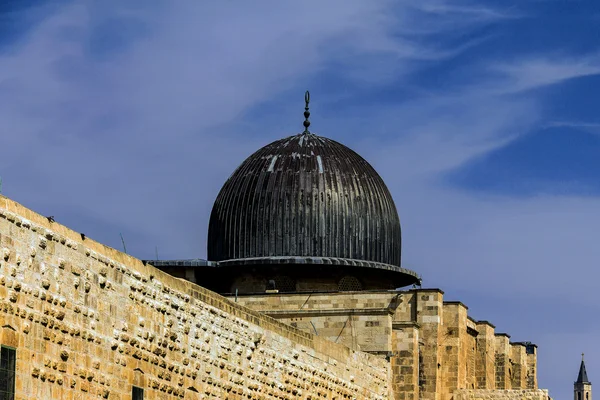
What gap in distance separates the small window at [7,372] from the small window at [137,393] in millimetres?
3179

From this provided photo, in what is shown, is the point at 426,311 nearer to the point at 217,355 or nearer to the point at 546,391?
the point at 546,391

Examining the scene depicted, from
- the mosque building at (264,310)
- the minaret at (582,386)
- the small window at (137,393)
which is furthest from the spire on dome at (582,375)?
the small window at (137,393)

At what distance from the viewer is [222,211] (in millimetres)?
37406

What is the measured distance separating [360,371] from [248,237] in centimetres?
740

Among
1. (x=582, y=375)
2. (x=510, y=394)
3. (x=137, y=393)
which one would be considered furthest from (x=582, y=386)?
(x=137, y=393)

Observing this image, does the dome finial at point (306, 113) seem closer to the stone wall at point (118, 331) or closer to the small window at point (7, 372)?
the stone wall at point (118, 331)

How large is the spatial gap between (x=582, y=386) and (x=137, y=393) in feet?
509

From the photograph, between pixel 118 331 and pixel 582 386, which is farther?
pixel 582 386

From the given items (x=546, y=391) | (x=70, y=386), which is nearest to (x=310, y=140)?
(x=546, y=391)

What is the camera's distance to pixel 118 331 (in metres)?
19.6

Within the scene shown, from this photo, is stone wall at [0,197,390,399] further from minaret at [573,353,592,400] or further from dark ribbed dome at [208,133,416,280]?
minaret at [573,353,592,400]

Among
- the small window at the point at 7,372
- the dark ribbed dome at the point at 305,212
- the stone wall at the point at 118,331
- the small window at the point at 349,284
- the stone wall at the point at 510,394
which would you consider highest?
the dark ribbed dome at the point at 305,212

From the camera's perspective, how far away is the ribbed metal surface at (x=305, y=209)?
119ft

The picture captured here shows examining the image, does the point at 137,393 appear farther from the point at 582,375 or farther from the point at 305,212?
the point at 582,375
